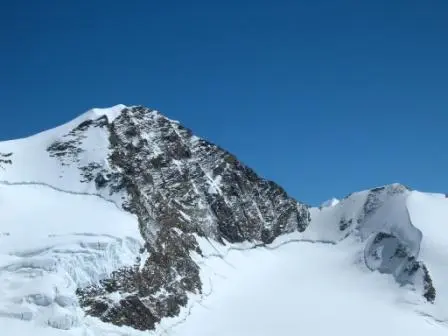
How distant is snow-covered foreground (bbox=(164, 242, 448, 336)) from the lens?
82.4 meters

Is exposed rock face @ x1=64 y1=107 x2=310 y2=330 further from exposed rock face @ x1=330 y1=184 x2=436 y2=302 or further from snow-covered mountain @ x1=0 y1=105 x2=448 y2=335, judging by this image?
exposed rock face @ x1=330 y1=184 x2=436 y2=302

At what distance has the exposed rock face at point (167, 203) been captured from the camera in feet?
255

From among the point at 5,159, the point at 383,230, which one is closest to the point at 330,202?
the point at 383,230

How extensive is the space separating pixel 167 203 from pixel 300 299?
25947 millimetres

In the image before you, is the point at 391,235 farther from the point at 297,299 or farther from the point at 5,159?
the point at 5,159

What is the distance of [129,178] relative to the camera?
98125mm

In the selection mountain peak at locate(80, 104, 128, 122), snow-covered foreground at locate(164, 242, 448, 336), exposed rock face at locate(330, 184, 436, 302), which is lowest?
snow-covered foreground at locate(164, 242, 448, 336)

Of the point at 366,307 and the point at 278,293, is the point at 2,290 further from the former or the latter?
the point at 366,307

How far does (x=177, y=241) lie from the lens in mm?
96125

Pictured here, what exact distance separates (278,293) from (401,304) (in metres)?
18.2

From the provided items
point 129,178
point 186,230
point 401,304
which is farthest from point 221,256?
point 401,304

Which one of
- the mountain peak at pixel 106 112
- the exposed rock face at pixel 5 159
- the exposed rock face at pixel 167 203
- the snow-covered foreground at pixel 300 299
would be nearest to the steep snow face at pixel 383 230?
the snow-covered foreground at pixel 300 299

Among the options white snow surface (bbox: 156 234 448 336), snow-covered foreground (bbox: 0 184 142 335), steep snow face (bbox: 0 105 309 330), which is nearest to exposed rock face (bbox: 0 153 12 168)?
steep snow face (bbox: 0 105 309 330)

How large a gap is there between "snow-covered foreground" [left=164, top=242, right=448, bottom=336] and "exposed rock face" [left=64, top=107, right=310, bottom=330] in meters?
4.07
